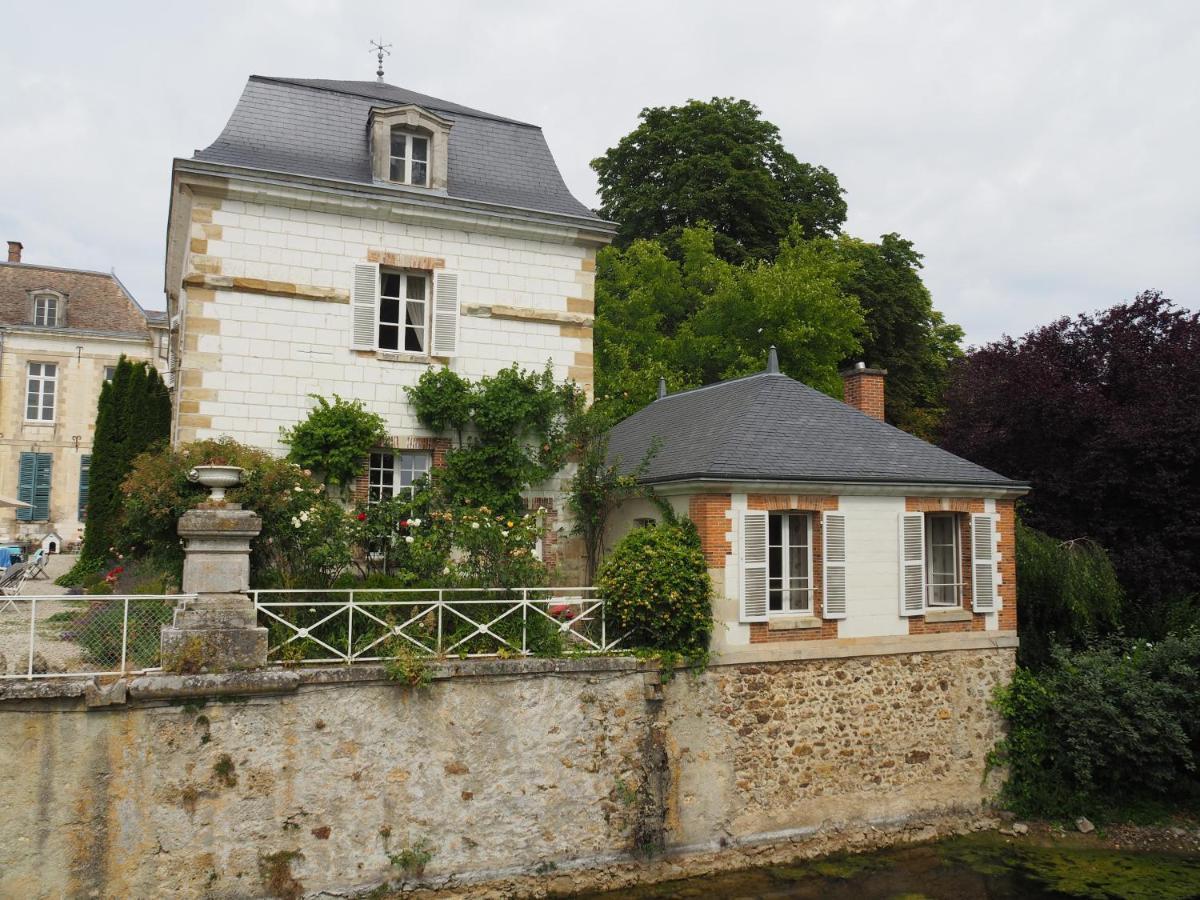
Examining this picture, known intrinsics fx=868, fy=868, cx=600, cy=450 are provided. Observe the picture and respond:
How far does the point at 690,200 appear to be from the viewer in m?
23.0

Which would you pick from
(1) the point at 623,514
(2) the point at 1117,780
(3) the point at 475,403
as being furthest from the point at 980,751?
(3) the point at 475,403

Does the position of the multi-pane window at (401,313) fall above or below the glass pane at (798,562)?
above

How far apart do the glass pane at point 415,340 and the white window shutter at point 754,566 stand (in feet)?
17.0

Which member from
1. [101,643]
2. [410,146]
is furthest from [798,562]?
[410,146]

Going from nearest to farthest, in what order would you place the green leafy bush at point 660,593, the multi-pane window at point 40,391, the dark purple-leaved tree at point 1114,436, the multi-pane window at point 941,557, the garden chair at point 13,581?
the green leafy bush at point 660,593, the multi-pane window at point 941,557, the dark purple-leaved tree at point 1114,436, the garden chair at point 13,581, the multi-pane window at point 40,391

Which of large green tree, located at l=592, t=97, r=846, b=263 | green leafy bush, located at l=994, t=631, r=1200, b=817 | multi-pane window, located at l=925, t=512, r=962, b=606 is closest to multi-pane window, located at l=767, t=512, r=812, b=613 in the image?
multi-pane window, located at l=925, t=512, r=962, b=606

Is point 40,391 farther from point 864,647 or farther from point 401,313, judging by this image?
point 864,647

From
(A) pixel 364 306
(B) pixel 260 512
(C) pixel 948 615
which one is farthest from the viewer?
(A) pixel 364 306

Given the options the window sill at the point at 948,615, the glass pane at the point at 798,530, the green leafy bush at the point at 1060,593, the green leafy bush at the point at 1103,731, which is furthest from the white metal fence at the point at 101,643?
the green leafy bush at the point at 1060,593

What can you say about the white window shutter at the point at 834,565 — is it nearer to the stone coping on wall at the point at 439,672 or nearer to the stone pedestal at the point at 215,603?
the stone coping on wall at the point at 439,672

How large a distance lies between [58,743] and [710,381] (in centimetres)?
1493

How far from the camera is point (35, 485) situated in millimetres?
28609

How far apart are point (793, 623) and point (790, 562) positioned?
2.69ft

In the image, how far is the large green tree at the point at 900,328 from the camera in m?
24.2
